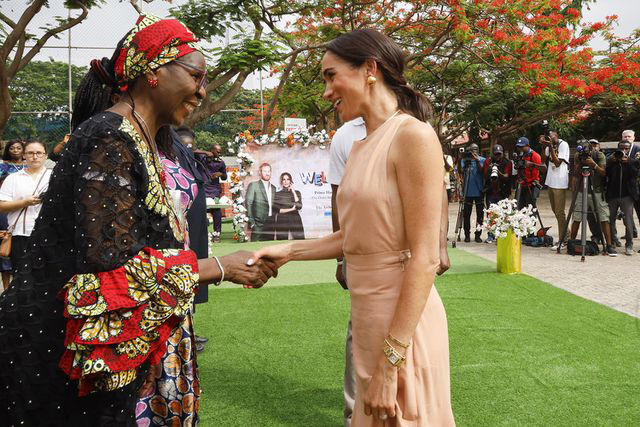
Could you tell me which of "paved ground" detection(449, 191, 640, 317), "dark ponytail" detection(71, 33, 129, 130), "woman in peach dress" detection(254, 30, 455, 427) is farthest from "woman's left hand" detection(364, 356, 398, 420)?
"paved ground" detection(449, 191, 640, 317)

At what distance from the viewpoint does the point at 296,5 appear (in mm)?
12711

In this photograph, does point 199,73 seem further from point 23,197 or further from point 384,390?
point 23,197

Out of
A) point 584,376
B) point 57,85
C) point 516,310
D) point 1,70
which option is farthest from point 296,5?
point 57,85

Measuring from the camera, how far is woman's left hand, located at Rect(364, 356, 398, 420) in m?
1.69

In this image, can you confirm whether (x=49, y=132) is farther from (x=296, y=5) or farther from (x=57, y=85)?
(x=57, y=85)

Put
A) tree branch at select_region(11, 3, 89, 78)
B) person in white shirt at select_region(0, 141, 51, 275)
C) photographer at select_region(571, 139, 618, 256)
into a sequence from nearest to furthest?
person in white shirt at select_region(0, 141, 51, 275) < photographer at select_region(571, 139, 618, 256) < tree branch at select_region(11, 3, 89, 78)

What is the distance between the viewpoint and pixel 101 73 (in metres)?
1.82

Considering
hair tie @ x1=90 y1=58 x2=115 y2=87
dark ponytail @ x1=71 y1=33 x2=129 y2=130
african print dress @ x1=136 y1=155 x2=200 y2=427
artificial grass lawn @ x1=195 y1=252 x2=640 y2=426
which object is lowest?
artificial grass lawn @ x1=195 y1=252 x2=640 y2=426

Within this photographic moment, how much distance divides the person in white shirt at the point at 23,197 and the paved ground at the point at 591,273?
5.87 metres

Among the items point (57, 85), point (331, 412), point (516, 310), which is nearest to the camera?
point (331, 412)

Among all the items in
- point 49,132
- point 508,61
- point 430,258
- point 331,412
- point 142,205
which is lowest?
point 331,412

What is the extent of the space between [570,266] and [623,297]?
204 cm

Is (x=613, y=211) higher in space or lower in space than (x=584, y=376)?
higher

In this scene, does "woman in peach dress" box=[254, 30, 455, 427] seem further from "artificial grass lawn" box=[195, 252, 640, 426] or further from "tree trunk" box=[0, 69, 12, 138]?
"tree trunk" box=[0, 69, 12, 138]
